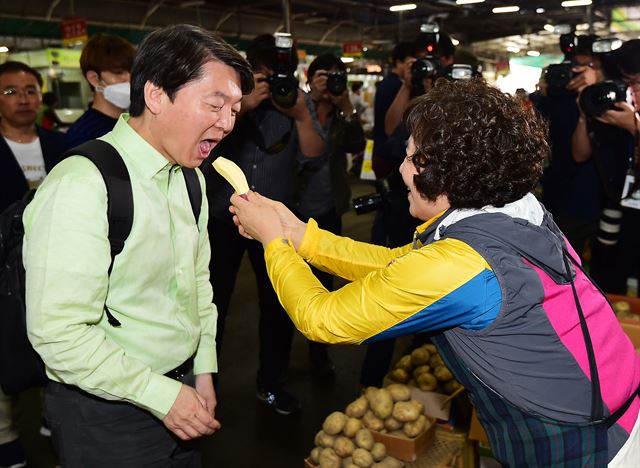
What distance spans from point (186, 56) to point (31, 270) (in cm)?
54

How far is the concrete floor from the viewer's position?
8.78 feet

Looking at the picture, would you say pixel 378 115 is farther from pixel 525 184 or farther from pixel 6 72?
pixel 525 184

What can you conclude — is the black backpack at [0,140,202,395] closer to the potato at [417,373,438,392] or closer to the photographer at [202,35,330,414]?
the photographer at [202,35,330,414]

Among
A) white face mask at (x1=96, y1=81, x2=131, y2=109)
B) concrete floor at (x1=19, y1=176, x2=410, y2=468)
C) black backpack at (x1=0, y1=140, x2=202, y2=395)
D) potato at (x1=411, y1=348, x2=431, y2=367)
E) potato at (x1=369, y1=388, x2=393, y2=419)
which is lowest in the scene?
concrete floor at (x1=19, y1=176, x2=410, y2=468)

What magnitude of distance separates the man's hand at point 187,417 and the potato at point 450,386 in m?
1.49

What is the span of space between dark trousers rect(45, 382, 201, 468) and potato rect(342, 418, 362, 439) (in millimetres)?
971

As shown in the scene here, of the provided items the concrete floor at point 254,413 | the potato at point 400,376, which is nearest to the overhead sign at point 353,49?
the concrete floor at point 254,413

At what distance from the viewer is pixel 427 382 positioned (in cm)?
253

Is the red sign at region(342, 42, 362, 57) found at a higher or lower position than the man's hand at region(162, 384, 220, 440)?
higher

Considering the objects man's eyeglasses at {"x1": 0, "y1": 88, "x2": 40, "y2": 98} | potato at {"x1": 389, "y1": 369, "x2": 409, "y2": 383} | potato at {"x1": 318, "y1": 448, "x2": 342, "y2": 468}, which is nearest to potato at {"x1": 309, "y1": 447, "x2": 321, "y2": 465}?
potato at {"x1": 318, "y1": 448, "x2": 342, "y2": 468}

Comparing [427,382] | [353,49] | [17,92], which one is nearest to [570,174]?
[427,382]

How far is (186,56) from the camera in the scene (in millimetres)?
1201

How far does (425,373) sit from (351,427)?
54 cm

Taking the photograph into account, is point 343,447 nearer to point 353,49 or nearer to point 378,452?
point 378,452
